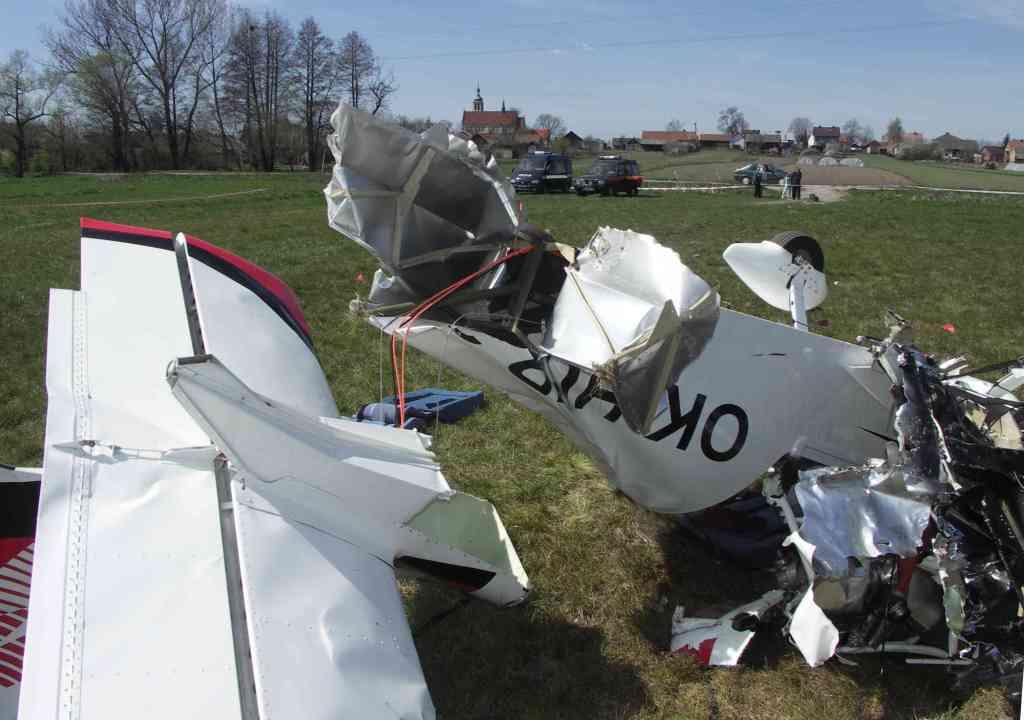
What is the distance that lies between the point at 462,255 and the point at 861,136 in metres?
129

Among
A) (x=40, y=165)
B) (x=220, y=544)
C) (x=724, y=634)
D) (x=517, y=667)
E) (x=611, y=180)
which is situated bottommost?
(x=517, y=667)

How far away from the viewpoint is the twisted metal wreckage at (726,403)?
2.92 metres

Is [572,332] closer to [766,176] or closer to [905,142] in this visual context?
[766,176]

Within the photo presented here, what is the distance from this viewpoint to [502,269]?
3465mm

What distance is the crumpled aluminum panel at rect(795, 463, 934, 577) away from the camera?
3045 millimetres

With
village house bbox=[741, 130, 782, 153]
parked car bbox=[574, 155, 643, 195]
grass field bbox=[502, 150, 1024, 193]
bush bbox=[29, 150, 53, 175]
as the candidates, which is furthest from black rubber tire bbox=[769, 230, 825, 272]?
village house bbox=[741, 130, 782, 153]

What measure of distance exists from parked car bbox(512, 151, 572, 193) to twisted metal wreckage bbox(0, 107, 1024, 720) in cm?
2609

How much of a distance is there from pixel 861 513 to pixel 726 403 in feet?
2.36

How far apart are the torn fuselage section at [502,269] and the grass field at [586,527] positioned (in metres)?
1.32

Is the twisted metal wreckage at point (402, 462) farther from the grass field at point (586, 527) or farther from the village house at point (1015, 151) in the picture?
the village house at point (1015, 151)

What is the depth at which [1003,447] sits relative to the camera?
10.4ft

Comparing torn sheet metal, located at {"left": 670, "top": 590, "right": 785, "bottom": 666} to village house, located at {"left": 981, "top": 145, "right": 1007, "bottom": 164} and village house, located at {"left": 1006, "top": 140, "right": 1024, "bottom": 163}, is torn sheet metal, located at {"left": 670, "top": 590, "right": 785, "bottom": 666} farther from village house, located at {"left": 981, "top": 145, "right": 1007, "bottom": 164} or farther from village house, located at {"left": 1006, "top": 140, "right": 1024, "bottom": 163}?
village house, located at {"left": 1006, "top": 140, "right": 1024, "bottom": 163}

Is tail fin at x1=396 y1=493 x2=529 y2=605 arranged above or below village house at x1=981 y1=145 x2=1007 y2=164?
below

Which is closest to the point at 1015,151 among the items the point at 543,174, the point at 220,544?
the point at 543,174
